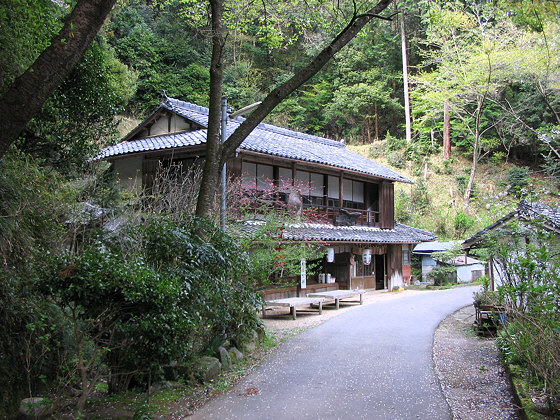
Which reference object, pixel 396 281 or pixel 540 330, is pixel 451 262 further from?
pixel 540 330

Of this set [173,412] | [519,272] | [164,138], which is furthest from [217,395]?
[164,138]

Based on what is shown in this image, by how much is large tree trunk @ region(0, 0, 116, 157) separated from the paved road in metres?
3.97

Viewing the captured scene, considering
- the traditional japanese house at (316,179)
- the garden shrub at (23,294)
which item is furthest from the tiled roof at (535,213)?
the garden shrub at (23,294)

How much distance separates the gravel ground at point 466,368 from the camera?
5672 millimetres

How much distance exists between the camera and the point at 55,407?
4.47 meters

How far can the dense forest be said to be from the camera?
16.5ft

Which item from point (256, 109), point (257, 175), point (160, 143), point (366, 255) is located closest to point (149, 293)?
point (256, 109)

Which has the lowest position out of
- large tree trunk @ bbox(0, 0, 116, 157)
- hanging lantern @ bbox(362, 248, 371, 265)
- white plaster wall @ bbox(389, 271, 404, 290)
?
white plaster wall @ bbox(389, 271, 404, 290)

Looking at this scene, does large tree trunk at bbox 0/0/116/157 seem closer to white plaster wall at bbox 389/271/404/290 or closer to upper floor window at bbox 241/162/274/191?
upper floor window at bbox 241/162/274/191

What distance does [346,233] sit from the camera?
1841cm

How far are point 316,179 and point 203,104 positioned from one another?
11.2 metres

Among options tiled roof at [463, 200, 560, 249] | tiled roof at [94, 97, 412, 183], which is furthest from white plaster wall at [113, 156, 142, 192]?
tiled roof at [463, 200, 560, 249]

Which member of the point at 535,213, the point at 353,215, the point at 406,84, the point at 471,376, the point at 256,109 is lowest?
the point at 471,376

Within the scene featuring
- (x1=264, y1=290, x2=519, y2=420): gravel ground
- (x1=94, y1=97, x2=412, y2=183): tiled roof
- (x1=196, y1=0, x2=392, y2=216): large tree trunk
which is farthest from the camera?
(x1=94, y1=97, x2=412, y2=183): tiled roof
